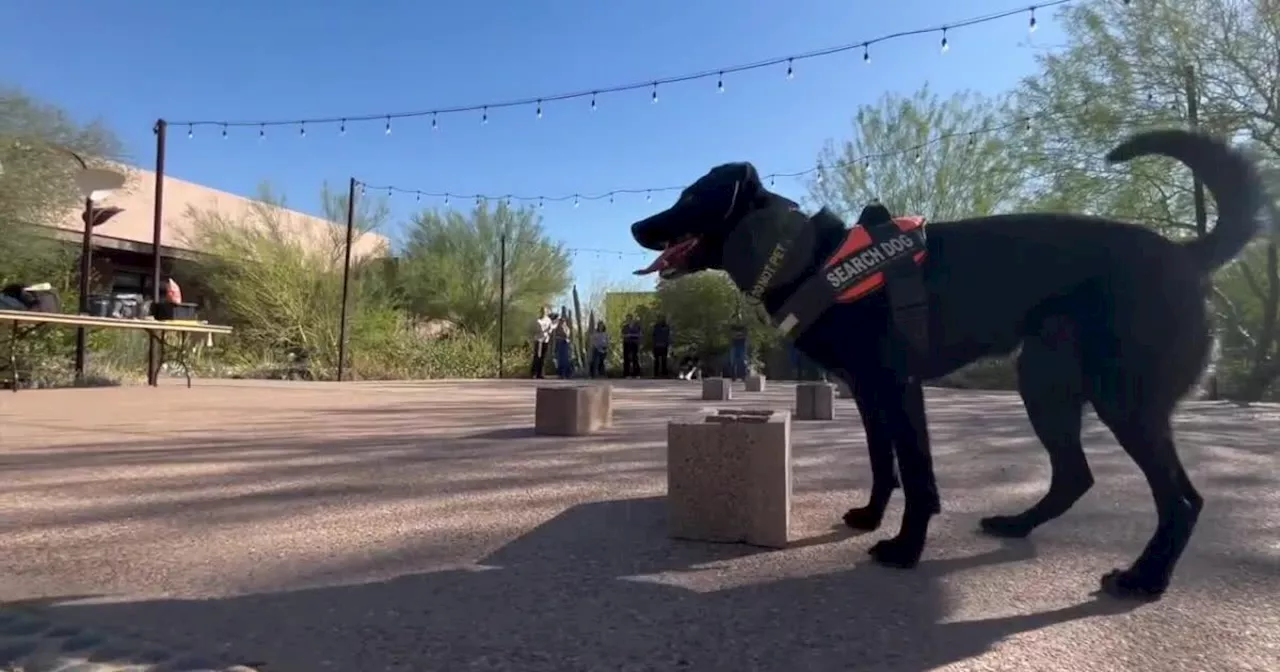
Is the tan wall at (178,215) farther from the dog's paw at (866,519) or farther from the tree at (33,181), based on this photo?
the dog's paw at (866,519)

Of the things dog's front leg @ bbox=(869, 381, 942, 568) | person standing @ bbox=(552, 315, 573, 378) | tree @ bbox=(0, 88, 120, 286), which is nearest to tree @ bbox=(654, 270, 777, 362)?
person standing @ bbox=(552, 315, 573, 378)

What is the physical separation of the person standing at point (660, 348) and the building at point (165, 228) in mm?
8698

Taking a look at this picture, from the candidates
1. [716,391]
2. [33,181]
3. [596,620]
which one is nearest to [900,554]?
[596,620]

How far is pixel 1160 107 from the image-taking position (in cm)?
1404

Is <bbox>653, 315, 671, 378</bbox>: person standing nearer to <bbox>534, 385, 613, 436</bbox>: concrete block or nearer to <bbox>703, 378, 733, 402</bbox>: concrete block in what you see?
<bbox>703, 378, 733, 402</bbox>: concrete block

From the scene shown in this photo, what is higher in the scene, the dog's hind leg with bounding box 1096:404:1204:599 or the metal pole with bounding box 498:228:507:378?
the metal pole with bounding box 498:228:507:378

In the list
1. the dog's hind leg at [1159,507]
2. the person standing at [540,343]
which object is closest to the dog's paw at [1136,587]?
the dog's hind leg at [1159,507]

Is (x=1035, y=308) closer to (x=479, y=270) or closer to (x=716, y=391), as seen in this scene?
(x=716, y=391)

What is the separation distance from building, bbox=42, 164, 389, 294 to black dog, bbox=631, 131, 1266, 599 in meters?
16.4

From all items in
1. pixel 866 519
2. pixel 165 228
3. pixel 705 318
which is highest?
pixel 165 228

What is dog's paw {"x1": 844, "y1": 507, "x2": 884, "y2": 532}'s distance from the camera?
3133 mm

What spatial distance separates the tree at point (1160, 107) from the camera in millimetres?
13500

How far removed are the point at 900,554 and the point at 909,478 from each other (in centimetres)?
24

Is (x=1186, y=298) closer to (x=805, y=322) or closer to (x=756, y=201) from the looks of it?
(x=805, y=322)
